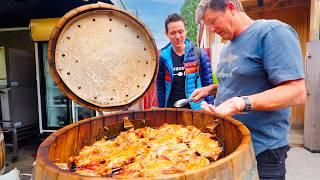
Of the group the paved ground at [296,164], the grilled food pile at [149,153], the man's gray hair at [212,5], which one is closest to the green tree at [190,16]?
the paved ground at [296,164]

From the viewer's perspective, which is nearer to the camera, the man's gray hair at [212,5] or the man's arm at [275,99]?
the man's arm at [275,99]

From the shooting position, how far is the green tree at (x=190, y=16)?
31547 mm

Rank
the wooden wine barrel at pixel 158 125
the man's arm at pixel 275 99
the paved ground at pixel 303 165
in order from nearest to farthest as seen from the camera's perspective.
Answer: the wooden wine barrel at pixel 158 125
the man's arm at pixel 275 99
the paved ground at pixel 303 165

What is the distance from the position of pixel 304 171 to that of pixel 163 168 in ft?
15.8

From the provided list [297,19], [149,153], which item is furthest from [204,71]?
[297,19]

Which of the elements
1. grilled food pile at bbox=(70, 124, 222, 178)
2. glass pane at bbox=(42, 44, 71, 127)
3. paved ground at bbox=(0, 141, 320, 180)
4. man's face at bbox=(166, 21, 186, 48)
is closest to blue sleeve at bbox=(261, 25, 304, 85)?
grilled food pile at bbox=(70, 124, 222, 178)

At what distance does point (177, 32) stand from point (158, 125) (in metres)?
1.63

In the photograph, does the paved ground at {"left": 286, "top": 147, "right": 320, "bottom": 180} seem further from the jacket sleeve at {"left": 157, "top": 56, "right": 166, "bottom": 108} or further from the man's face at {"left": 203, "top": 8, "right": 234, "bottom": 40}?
the man's face at {"left": 203, "top": 8, "right": 234, "bottom": 40}

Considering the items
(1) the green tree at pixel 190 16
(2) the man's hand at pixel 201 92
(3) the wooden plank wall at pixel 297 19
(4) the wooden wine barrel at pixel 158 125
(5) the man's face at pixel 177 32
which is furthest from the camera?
(1) the green tree at pixel 190 16

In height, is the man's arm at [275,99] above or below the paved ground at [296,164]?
above

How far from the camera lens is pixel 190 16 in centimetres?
3388

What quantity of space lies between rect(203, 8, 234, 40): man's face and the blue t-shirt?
0.09 meters

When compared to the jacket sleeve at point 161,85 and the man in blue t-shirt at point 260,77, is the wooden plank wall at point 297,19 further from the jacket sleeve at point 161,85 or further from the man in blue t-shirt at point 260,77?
the man in blue t-shirt at point 260,77

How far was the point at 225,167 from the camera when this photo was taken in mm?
1077
